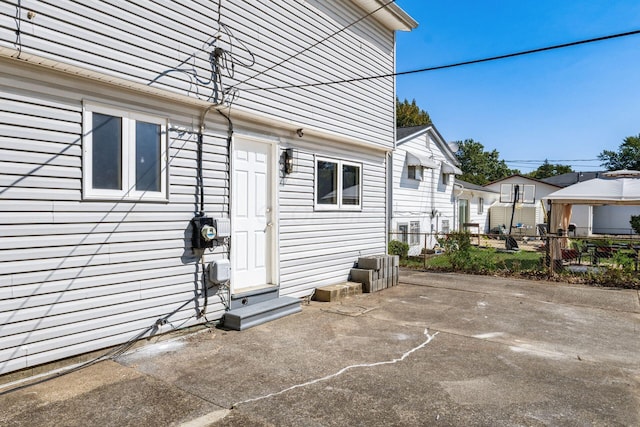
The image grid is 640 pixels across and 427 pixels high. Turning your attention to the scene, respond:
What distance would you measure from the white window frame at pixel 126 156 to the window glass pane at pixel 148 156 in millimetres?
36

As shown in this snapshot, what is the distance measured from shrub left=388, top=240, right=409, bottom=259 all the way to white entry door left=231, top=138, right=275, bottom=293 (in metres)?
6.68

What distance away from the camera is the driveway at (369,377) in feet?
9.29

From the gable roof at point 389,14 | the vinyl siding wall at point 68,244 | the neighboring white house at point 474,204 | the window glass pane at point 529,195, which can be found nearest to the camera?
the vinyl siding wall at point 68,244

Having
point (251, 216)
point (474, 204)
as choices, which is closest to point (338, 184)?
point (251, 216)

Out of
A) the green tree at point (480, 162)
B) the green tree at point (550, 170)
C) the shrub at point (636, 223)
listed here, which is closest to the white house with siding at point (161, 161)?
the shrub at point (636, 223)

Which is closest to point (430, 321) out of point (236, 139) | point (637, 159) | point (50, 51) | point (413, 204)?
point (236, 139)

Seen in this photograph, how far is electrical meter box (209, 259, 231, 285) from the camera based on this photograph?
4820 millimetres

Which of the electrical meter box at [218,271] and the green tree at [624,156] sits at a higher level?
the green tree at [624,156]

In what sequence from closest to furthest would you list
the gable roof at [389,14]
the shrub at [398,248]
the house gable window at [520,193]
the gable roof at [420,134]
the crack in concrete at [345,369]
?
the crack in concrete at [345,369]
the gable roof at [389,14]
the shrub at [398,248]
the gable roof at [420,134]
the house gable window at [520,193]

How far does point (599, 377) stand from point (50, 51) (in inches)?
224

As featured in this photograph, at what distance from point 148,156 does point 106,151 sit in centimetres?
45

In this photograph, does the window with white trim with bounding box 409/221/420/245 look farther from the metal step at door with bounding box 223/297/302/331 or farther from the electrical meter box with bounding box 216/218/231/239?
the electrical meter box with bounding box 216/218/231/239

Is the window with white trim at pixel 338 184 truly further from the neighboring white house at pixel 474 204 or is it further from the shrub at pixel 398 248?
the neighboring white house at pixel 474 204

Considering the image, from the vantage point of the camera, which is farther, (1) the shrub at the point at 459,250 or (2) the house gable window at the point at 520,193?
(2) the house gable window at the point at 520,193
